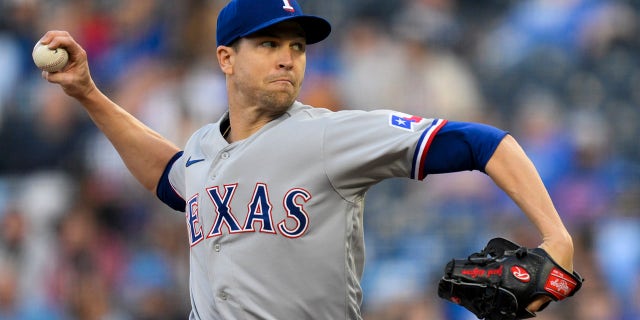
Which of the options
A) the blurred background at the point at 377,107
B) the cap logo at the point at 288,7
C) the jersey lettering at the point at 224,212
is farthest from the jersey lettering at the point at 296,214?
the blurred background at the point at 377,107

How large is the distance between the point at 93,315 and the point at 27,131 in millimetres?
1819

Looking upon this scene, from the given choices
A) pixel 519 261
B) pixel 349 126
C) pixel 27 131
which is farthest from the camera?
pixel 27 131

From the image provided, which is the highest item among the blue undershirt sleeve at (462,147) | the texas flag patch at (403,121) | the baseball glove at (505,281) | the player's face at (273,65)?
→ the player's face at (273,65)

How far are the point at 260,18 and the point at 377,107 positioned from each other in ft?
13.8

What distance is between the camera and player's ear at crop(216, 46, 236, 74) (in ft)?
10.3

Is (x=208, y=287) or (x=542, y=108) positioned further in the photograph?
(x=542, y=108)

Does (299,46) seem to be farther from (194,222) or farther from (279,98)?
(194,222)

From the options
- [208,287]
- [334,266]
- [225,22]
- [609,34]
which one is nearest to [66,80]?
[225,22]

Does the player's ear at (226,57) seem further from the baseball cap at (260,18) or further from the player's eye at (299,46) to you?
the player's eye at (299,46)

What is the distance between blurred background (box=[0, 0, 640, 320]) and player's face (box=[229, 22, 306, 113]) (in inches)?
121

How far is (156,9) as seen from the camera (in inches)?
325

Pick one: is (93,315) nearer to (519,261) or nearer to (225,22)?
(225,22)

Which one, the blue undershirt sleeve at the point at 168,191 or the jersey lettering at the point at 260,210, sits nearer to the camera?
the jersey lettering at the point at 260,210

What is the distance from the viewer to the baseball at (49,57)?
324cm
